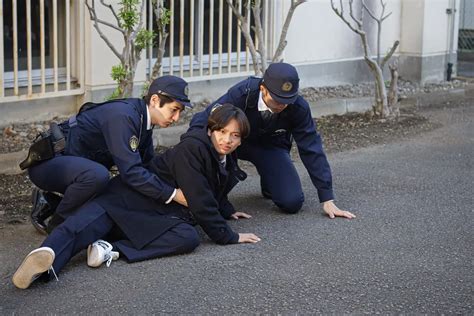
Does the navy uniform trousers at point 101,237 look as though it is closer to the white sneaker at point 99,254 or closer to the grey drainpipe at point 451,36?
the white sneaker at point 99,254

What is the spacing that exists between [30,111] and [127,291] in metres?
4.24

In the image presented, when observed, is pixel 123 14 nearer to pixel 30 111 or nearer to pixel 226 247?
pixel 30 111

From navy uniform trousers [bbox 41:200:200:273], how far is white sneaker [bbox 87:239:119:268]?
0.12 feet

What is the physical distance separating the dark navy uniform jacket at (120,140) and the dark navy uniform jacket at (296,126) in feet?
2.50

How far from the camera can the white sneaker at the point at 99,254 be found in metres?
5.28

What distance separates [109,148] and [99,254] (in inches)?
26.8

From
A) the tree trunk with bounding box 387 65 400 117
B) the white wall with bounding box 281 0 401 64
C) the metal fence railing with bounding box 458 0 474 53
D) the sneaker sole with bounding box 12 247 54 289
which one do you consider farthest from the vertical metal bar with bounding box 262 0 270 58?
the sneaker sole with bounding box 12 247 54 289

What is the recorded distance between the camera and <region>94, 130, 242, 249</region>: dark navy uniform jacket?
18.0 feet

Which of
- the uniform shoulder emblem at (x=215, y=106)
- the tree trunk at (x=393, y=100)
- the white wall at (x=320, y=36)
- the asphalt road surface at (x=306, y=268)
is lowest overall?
the asphalt road surface at (x=306, y=268)

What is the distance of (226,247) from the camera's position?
5.70 metres

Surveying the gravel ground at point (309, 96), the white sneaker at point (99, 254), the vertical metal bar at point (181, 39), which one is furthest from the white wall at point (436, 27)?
the white sneaker at point (99, 254)

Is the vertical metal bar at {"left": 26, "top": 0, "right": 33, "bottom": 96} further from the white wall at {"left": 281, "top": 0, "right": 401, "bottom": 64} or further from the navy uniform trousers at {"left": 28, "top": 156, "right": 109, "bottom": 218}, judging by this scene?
the white wall at {"left": 281, "top": 0, "right": 401, "bottom": 64}

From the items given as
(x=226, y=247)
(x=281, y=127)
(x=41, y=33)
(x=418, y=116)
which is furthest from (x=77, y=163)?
(x=418, y=116)

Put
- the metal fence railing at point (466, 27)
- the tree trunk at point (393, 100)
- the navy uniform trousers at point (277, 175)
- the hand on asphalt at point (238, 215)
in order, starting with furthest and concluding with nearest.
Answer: the metal fence railing at point (466, 27)
the tree trunk at point (393, 100)
the navy uniform trousers at point (277, 175)
the hand on asphalt at point (238, 215)
